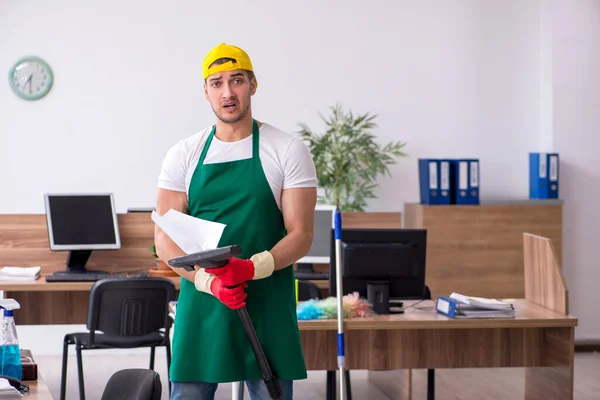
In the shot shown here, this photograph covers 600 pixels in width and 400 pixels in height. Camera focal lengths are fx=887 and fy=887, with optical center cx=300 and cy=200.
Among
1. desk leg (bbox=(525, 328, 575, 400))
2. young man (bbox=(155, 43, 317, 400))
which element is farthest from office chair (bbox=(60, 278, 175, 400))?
young man (bbox=(155, 43, 317, 400))

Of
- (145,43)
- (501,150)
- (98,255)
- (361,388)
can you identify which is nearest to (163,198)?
(98,255)

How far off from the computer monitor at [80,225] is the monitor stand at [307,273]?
44.6 inches

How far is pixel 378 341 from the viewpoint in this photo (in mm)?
4172

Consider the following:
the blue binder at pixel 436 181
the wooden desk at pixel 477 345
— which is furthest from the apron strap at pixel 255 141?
the blue binder at pixel 436 181

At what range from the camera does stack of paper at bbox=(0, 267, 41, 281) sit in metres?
5.16

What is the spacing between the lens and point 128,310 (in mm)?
4664

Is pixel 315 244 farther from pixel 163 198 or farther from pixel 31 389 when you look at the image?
pixel 31 389

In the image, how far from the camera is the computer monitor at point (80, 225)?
5359 mm

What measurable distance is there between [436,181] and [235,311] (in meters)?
4.43

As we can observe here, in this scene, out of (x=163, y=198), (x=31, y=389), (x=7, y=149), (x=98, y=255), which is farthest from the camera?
(x=7, y=149)

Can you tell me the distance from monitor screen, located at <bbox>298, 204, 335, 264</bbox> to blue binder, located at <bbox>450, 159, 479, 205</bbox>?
147 centimetres

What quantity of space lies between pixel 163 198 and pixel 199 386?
55 centimetres

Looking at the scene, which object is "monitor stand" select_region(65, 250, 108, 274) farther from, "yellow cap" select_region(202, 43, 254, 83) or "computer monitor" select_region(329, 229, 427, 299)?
"yellow cap" select_region(202, 43, 254, 83)

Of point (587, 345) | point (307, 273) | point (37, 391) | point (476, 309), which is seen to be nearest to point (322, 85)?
point (307, 273)
